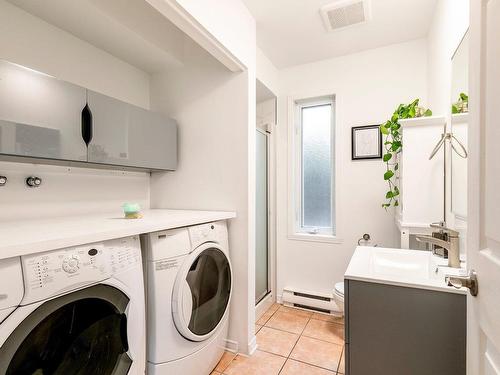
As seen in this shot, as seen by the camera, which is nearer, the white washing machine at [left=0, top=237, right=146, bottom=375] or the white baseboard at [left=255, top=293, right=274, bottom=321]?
the white washing machine at [left=0, top=237, right=146, bottom=375]

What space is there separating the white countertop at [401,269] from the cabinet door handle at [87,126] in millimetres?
1612

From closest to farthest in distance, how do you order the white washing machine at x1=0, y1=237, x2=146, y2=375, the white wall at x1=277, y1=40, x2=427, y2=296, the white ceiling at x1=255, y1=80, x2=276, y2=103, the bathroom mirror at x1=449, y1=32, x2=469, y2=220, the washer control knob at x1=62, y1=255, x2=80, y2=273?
the white washing machine at x1=0, y1=237, x2=146, y2=375, the washer control knob at x1=62, y1=255, x2=80, y2=273, the bathroom mirror at x1=449, y1=32, x2=469, y2=220, the white wall at x1=277, y1=40, x2=427, y2=296, the white ceiling at x1=255, y1=80, x2=276, y2=103

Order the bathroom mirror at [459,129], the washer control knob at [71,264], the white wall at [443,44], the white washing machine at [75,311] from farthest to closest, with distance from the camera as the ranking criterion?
the white wall at [443,44] < the bathroom mirror at [459,129] < the washer control knob at [71,264] < the white washing machine at [75,311]

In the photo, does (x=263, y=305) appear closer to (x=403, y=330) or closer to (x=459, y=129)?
(x=403, y=330)

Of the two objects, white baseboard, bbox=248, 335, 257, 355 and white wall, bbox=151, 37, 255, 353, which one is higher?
white wall, bbox=151, 37, 255, 353

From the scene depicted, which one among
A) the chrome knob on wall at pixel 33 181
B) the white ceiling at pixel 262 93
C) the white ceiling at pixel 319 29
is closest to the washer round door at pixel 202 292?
the chrome knob on wall at pixel 33 181

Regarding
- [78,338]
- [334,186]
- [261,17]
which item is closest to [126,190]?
[78,338]

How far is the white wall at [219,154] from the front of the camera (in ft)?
6.36

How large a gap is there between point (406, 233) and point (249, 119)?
53.8 inches

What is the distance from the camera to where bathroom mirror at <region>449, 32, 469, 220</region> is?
1345mm

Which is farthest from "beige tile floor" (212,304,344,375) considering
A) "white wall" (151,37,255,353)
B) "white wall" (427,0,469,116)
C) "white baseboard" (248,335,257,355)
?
"white wall" (427,0,469,116)

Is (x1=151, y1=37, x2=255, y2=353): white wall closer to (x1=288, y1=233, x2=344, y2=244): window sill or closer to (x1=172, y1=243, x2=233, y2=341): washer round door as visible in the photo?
(x1=172, y1=243, x2=233, y2=341): washer round door

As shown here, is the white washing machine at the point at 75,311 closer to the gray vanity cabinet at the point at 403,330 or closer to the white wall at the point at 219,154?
the white wall at the point at 219,154

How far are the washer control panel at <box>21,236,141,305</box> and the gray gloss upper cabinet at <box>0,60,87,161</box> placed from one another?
2.27ft
